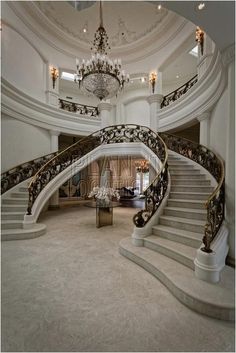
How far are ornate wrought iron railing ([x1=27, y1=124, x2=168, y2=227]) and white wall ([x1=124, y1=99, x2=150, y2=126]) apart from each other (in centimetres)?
257

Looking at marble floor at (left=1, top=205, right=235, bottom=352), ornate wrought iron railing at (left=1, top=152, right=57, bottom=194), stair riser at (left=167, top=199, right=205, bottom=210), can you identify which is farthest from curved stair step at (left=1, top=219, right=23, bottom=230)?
stair riser at (left=167, top=199, right=205, bottom=210)

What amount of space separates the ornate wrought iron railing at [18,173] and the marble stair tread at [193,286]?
521 cm

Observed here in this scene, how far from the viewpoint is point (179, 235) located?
3570 mm

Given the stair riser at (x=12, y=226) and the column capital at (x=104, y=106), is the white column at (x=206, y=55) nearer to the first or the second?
the column capital at (x=104, y=106)

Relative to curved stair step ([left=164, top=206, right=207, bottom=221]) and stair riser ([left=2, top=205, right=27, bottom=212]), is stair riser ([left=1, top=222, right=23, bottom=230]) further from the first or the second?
curved stair step ([left=164, top=206, right=207, bottom=221])

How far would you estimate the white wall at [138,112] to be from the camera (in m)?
11.4

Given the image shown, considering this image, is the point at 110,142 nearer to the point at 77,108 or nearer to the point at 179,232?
the point at 77,108

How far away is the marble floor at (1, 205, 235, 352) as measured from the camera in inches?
69.2

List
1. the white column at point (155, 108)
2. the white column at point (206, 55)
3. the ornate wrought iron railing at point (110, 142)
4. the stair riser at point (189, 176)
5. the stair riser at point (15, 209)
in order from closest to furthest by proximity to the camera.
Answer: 1. the ornate wrought iron railing at point (110, 142)
2. the stair riser at point (15, 209)
3. the stair riser at point (189, 176)
4. the white column at point (206, 55)
5. the white column at point (155, 108)

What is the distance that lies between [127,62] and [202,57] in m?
4.95

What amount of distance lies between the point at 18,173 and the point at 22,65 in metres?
4.55

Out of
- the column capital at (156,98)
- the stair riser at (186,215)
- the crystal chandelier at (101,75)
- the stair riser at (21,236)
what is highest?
the column capital at (156,98)

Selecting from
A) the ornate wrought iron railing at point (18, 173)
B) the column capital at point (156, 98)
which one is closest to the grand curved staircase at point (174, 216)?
the ornate wrought iron railing at point (18, 173)

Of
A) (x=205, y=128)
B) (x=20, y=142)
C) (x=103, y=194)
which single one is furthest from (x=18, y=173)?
(x=205, y=128)
